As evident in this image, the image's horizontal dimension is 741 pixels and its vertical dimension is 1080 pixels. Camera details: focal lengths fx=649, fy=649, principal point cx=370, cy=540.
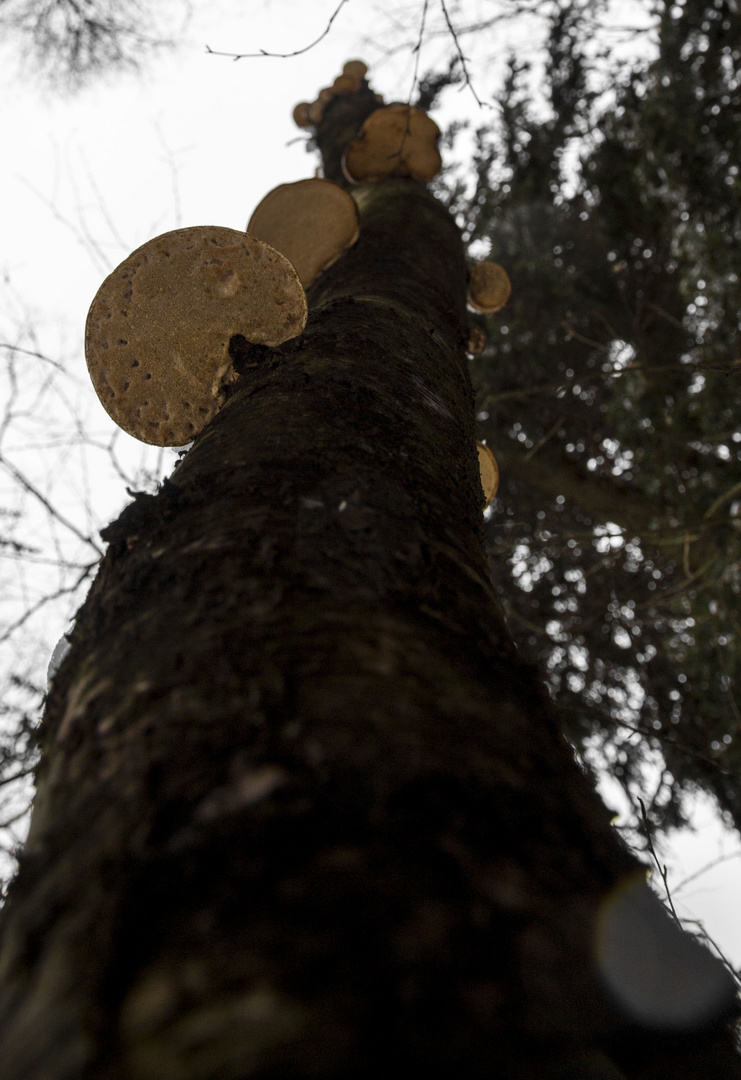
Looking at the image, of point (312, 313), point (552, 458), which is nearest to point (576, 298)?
point (552, 458)

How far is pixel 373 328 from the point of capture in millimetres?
1510

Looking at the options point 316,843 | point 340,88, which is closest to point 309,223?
point 316,843

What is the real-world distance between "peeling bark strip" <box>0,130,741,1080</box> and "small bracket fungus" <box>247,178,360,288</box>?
4.99 feet

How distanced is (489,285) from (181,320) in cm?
200

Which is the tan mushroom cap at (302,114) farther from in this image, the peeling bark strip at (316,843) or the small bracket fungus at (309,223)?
the peeling bark strip at (316,843)

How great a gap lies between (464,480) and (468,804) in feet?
2.49

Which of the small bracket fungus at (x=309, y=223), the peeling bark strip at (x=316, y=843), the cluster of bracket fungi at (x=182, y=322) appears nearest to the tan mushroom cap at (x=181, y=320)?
the cluster of bracket fungi at (x=182, y=322)

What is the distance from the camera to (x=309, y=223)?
2.16 meters

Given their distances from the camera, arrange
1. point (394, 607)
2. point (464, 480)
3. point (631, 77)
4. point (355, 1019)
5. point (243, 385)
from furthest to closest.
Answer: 1. point (631, 77)
2. point (243, 385)
3. point (464, 480)
4. point (394, 607)
5. point (355, 1019)

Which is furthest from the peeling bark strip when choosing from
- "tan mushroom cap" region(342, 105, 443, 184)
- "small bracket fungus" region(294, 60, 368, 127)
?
"small bracket fungus" region(294, 60, 368, 127)

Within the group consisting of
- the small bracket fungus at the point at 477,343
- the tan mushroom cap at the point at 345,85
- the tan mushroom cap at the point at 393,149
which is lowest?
the small bracket fungus at the point at 477,343

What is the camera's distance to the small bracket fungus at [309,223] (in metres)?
2.17

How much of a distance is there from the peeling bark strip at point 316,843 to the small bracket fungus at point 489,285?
235 cm

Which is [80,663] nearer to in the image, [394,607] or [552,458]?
[394,607]
